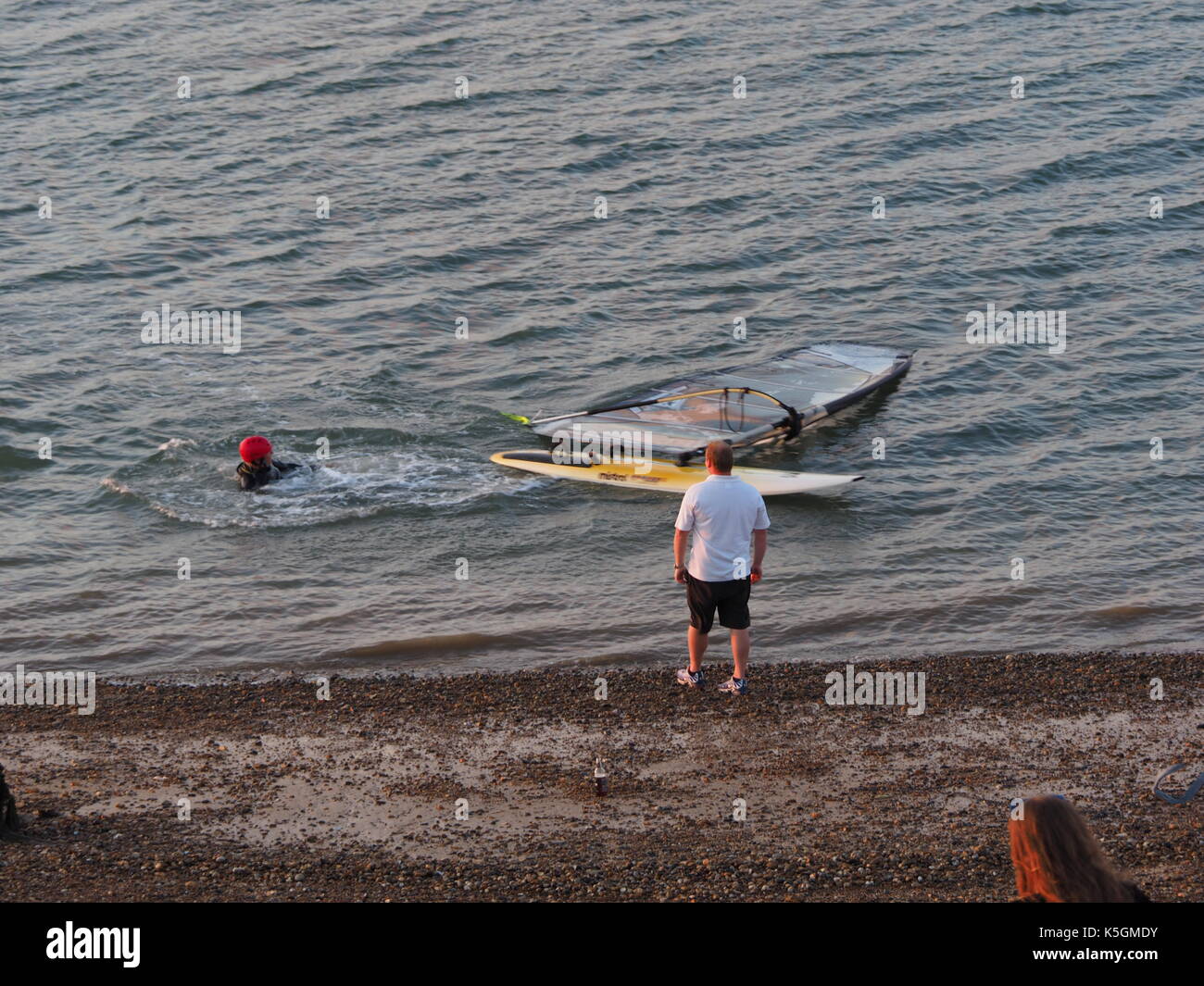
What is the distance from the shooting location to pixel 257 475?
54.4 feet

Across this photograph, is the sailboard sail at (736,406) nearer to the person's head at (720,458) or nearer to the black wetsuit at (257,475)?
the black wetsuit at (257,475)

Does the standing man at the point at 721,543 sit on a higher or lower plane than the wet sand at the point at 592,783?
higher

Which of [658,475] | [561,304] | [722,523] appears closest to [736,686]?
[722,523]

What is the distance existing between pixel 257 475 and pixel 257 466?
0.14m

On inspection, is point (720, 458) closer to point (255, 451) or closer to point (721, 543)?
point (721, 543)

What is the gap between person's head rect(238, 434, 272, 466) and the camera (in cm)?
1625

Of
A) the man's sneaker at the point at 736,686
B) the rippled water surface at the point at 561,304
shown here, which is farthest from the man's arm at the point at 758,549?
the rippled water surface at the point at 561,304

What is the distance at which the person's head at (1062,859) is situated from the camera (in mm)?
4434

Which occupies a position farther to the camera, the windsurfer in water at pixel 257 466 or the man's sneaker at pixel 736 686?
the windsurfer in water at pixel 257 466

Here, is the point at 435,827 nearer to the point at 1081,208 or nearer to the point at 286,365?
the point at 286,365

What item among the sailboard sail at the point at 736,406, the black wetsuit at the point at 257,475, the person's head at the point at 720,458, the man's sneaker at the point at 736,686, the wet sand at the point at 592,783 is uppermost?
the sailboard sail at the point at 736,406

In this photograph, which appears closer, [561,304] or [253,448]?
A: [253,448]

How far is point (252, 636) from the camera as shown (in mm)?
13109

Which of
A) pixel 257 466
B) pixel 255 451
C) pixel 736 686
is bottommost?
pixel 736 686
